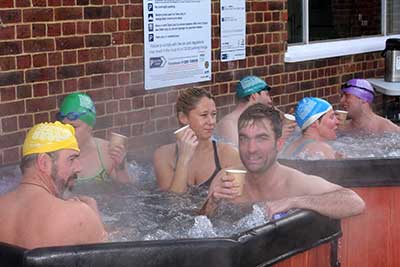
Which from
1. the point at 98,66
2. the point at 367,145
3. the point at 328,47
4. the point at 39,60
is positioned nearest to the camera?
the point at 39,60

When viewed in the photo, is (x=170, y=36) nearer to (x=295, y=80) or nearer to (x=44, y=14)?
(x=44, y=14)

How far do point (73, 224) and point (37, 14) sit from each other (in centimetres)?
253

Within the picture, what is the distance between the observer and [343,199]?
15.4 feet

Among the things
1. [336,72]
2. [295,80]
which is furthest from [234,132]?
[336,72]

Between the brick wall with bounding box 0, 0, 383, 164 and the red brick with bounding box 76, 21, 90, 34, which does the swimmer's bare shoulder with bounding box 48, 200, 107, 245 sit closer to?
the brick wall with bounding box 0, 0, 383, 164

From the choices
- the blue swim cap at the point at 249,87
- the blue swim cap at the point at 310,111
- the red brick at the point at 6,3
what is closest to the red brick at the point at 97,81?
the red brick at the point at 6,3

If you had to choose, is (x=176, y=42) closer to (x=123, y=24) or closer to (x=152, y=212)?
(x=123, y=24)

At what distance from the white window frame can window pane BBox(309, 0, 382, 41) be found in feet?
Answer: 0.30

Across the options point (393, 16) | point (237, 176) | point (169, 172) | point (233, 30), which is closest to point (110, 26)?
point (169, 172)

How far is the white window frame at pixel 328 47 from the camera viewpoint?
8964 millimetres

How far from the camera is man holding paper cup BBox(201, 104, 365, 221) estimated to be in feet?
15.1

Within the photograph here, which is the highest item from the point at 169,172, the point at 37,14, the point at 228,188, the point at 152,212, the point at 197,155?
the point at 37,14

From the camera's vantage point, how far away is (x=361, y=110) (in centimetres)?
812

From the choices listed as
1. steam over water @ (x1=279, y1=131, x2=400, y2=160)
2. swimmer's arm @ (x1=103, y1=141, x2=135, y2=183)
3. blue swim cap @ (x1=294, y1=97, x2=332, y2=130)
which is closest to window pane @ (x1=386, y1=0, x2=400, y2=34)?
steam over water @ (x1=279, y1=131, x2=400, y2=160)
